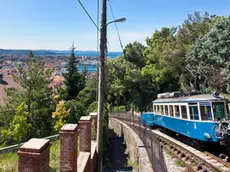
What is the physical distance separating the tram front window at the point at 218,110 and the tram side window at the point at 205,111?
0.22m

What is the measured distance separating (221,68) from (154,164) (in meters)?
17.4

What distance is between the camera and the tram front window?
406 inches

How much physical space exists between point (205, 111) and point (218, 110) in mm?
599

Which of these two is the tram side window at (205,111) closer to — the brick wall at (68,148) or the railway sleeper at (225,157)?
the railway sleeper at (225,157)

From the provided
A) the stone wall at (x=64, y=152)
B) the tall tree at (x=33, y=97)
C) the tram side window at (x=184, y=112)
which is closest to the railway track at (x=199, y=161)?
the tram side window at (x=184, y=112)

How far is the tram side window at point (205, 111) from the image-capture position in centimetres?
1039

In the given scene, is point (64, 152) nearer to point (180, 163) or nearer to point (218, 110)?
point (180, 163)

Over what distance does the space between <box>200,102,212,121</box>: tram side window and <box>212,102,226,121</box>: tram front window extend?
223 millimetres

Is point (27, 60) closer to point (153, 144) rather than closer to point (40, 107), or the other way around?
point (40, 107)

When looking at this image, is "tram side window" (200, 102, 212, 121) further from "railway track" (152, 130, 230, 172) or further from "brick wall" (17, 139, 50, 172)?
"brick wall" (17, 139, 50, 172)

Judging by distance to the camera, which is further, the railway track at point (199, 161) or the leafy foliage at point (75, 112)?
the leafy foliage at point (75, 112)

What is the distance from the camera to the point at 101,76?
8.99 m

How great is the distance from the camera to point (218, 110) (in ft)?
34.2

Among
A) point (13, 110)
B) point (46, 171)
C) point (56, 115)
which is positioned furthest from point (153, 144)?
point (13, 110)
